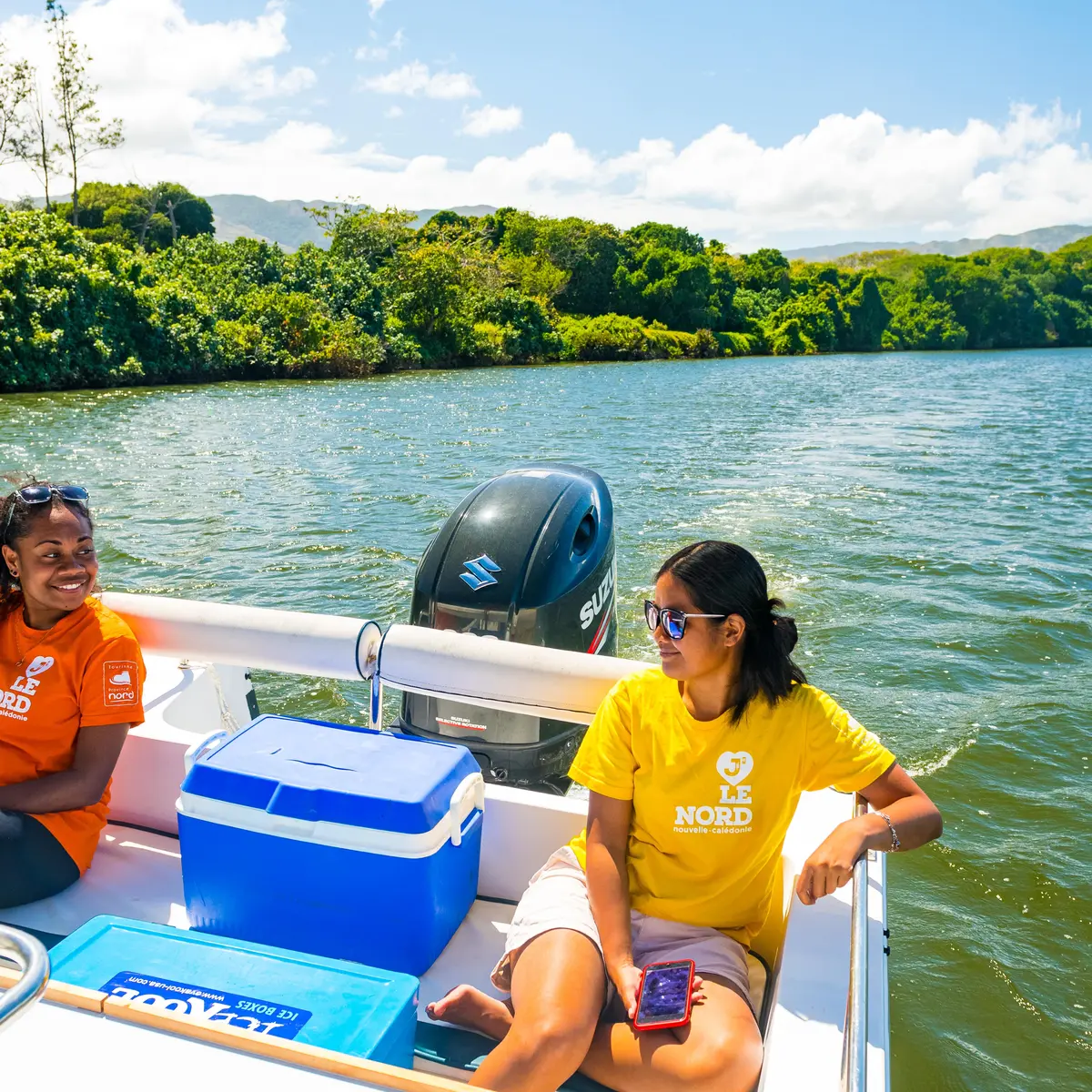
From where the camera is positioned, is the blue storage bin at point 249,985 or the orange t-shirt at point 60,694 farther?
the orange t-shirt at point 60,694

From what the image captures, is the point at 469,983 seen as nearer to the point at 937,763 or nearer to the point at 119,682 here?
the point at 119,682

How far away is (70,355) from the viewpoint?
22188mm

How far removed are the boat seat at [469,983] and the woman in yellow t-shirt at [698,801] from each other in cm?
5

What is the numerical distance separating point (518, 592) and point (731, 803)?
1270 mm

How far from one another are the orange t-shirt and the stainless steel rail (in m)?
1.39

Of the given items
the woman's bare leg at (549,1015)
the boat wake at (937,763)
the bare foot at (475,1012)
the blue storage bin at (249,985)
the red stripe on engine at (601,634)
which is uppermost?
the red stripe on engine at (601,634)

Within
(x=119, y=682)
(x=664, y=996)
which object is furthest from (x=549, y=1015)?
(x=119, y=682)

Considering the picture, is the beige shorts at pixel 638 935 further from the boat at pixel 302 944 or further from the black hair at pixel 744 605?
the black hair at pixel 744 605

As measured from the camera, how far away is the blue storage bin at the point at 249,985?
1532mm

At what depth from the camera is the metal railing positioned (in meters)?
1.39

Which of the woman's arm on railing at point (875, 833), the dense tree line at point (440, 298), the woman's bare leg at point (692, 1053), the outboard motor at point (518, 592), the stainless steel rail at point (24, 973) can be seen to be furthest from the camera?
the dense tree line at point (440, 298)

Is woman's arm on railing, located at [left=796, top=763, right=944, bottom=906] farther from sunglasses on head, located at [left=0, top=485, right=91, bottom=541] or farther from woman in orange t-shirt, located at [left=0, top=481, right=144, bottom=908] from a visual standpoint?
sunglasses on head, located at [left=0, top=485, right=91, bottom=541]

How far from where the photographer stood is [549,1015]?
1.67 metres

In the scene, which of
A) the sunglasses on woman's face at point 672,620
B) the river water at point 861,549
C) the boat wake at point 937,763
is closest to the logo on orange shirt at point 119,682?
the sunglasses on woman's face at point 672,620
